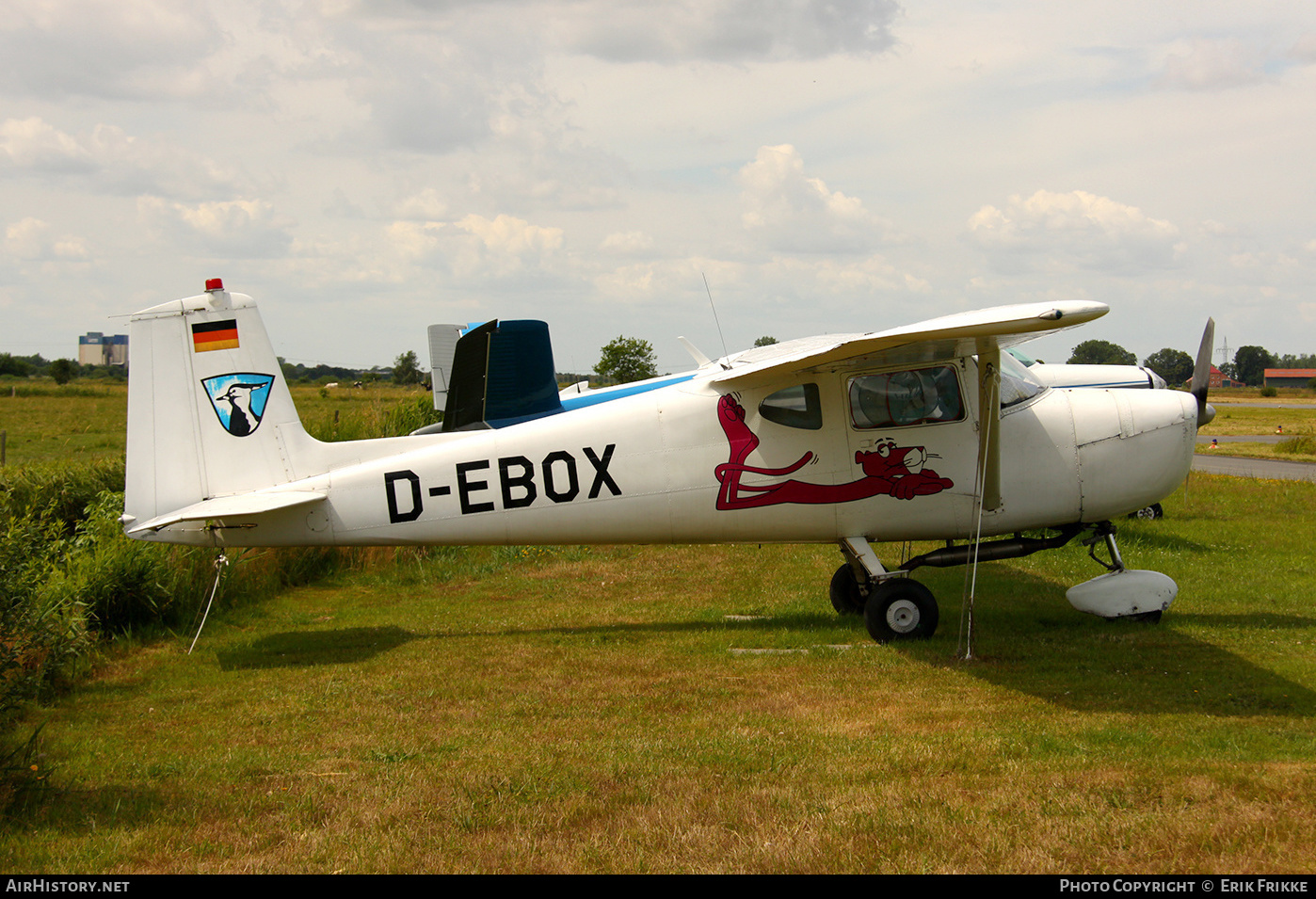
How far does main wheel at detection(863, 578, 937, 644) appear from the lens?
8203 millimetres

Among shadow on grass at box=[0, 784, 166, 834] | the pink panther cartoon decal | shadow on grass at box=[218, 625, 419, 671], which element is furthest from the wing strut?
shadow on grass at box=[0, 784, 166, 834]

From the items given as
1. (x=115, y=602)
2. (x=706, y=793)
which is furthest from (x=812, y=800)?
Result: (x=115, y=602)

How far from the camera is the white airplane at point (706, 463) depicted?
803 cm

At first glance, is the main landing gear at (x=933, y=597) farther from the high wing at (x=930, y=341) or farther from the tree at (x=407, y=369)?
the tree at (x=407, y=369)

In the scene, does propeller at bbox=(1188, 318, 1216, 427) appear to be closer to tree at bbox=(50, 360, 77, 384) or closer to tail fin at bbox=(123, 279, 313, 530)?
tail fin at bbox=(123, 279, 313, 530)

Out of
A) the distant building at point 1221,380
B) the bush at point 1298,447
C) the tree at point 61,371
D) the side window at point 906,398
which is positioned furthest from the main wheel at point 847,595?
the distant building at point 1221,380

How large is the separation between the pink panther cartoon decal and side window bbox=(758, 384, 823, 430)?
23 cm

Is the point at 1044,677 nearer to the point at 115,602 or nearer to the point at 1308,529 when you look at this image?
the point at 115,602

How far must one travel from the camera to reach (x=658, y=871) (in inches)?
157

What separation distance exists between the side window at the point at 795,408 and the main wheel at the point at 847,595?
1875 mm

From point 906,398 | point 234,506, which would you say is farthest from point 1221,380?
point 234,506

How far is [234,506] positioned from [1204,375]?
9.75m

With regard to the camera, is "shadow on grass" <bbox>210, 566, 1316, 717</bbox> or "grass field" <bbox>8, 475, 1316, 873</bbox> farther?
"shadow on grass" <bbox>210, 566, 1316, 717</bbox>

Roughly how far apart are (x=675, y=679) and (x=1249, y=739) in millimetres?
3637
